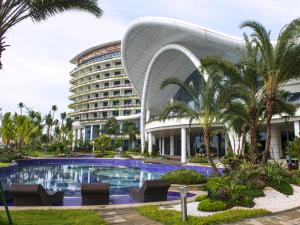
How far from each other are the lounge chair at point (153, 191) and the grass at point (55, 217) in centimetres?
278

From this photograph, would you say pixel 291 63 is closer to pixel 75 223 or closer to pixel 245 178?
pixel 245 178

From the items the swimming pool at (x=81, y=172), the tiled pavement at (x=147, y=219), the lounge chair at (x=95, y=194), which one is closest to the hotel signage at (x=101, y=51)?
the swimming pool at (x=81, y=172)

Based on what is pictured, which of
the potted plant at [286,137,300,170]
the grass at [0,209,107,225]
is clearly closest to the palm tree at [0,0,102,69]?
the grass at [0,209,107,225]

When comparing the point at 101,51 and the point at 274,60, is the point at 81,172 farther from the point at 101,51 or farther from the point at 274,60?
the point at 101,51

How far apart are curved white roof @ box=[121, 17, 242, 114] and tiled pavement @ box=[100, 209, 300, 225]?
92.9ft

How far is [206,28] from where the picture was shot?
3784 cm

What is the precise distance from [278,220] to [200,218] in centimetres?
221

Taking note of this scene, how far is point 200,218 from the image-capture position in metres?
9.01

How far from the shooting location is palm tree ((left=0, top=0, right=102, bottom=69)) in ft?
26.9

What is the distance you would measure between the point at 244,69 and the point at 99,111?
70123 millimetres

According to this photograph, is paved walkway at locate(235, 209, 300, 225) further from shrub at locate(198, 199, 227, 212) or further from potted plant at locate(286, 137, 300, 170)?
potted plant at locate(286, 137, 300, 170)

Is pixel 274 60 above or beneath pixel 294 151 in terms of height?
above

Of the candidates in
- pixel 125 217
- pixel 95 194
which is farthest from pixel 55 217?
pixel 95 194

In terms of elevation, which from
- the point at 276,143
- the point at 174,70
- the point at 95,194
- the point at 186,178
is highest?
the point at 174,70
